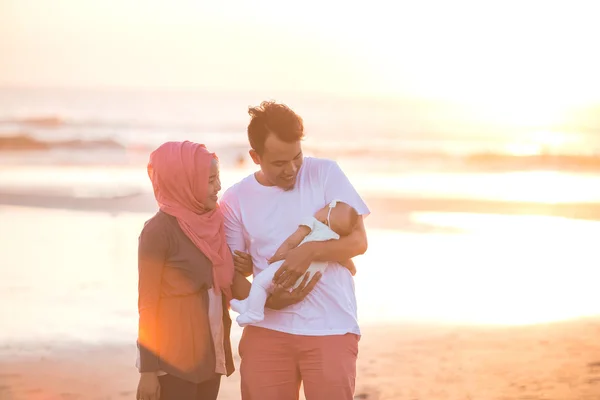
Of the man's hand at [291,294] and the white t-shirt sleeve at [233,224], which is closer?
the man's hand at [291,294]

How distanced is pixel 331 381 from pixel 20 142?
81.9 ft

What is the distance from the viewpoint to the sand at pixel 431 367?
6.07 metres

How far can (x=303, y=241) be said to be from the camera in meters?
3.58

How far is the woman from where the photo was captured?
3545 millimetres

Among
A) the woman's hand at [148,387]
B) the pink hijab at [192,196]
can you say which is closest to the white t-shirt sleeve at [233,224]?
the pink hijab at [192,196]

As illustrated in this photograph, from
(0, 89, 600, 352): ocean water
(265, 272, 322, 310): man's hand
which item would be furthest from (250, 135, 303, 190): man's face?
(0, 89, 600, 352): ocean water

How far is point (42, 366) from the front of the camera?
6426 millimetres

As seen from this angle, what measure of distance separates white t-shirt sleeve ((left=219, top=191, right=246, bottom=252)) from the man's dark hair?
260 mm

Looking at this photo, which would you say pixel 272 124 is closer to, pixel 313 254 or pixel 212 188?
pixel 212 188

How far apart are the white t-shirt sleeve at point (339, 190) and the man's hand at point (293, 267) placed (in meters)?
0.24

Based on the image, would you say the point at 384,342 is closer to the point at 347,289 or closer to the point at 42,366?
the point at 42,366

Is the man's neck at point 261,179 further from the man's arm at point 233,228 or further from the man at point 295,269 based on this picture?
the man's arm at point 233,228

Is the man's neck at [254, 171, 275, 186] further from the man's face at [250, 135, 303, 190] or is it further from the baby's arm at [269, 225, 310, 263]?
the baby's arm at [269, 225, 310, 263]

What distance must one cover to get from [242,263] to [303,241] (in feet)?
1.00
